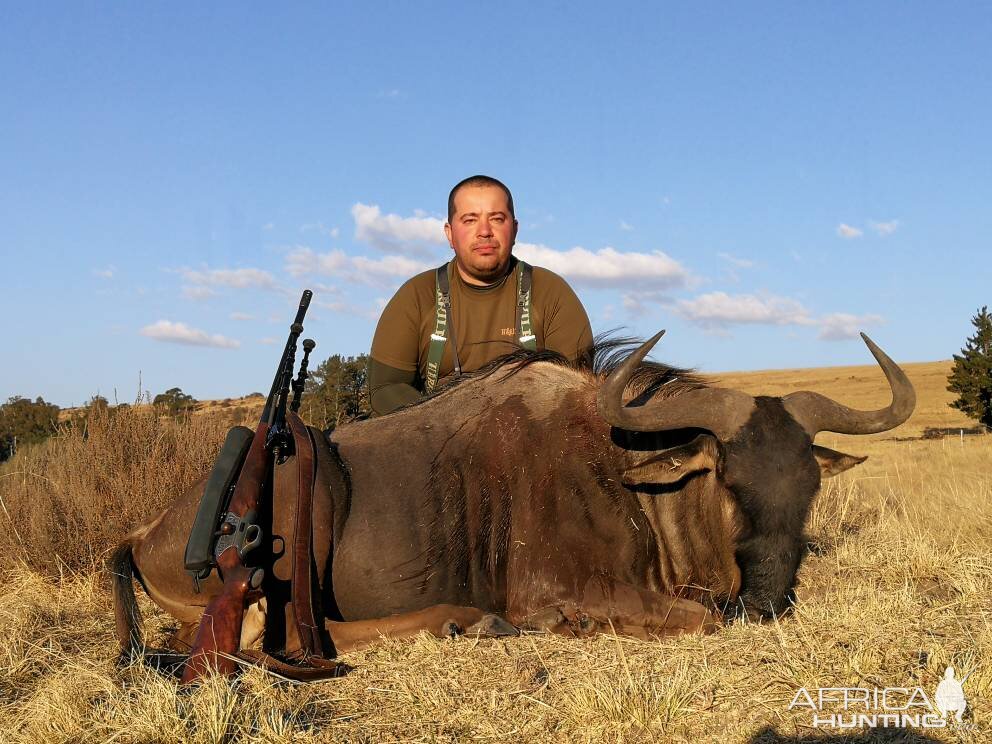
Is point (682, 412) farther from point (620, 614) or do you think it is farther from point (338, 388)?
point (338, 388)

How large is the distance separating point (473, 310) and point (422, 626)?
2.70 metres

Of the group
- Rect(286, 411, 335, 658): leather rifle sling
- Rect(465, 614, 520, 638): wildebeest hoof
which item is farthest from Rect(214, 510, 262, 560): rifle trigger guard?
Rect(465, 614, 520, 638): wildebeest hoof

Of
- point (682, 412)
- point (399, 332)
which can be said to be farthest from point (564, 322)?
point (682, 412)

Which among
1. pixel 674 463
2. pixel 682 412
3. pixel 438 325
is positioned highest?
pixel 438 325

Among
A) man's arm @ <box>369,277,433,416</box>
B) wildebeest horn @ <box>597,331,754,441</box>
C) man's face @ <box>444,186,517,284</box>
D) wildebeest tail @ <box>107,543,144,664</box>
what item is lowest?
wildebeest tail @ <box>107,543,144,664</box>

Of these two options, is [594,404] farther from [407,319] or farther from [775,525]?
[407,319]

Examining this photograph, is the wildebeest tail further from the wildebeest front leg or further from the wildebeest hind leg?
the wildebeest front leg

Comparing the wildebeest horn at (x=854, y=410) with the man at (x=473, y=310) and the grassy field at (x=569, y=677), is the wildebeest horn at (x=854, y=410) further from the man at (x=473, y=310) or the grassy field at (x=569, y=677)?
the man at (x=473, y=310)

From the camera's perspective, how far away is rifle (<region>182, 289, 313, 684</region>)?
3643 millimetres

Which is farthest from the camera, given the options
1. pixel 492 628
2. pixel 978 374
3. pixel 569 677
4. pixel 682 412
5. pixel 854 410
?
pixel 978 374

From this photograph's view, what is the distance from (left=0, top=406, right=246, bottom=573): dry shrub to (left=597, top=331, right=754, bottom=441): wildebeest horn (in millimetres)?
3942

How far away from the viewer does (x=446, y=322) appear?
6285mm

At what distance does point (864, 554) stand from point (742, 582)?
6.25ft

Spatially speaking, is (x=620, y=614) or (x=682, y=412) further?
(x=682, y=412)
